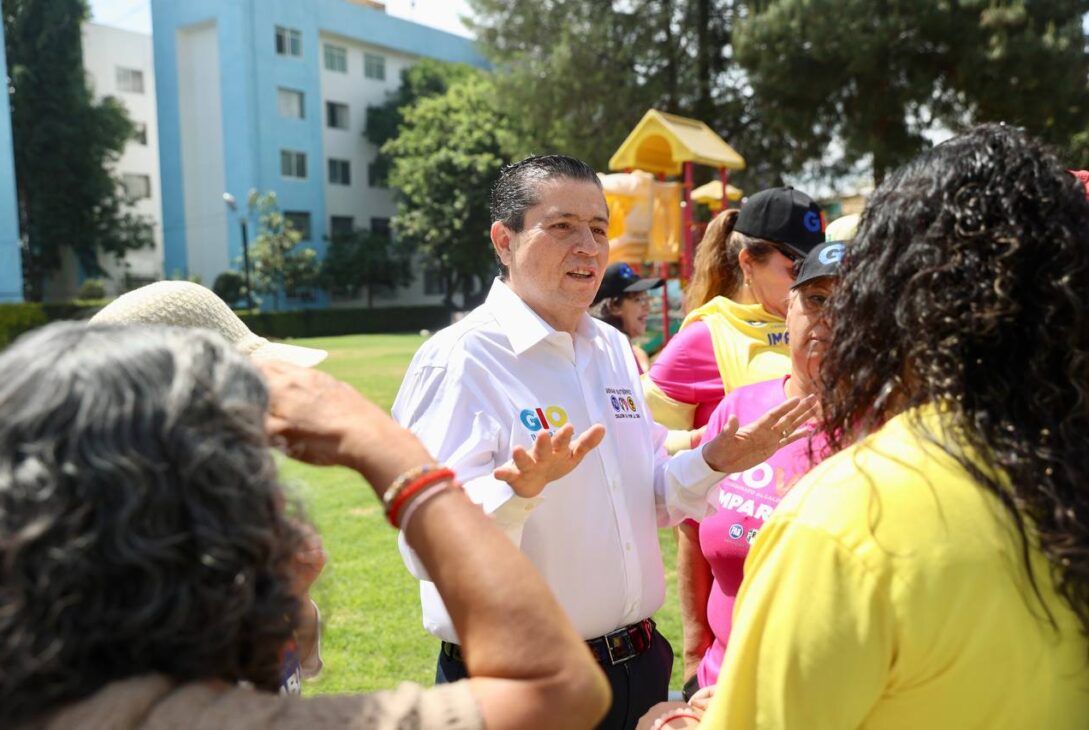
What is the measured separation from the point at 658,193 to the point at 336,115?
1415 inches

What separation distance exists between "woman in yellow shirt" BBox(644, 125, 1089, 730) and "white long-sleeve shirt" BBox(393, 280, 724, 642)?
115cm

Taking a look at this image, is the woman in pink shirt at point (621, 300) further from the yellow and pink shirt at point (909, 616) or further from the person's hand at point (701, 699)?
the yellow and pink shirt at point (909, 616)

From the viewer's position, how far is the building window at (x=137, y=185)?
1745 inches

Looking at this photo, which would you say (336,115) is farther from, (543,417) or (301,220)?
(543,417)

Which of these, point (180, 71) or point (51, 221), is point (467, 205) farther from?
point (51, 221)

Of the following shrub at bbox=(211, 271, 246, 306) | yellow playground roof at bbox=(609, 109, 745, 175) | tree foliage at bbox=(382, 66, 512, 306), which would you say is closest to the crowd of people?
yellow playground roof at bbox=(609, 109, 745, 175)

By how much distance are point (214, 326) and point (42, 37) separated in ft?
142

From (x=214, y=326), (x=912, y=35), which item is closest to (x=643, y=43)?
(x=912, y=35)

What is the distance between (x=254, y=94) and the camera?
39750 mm

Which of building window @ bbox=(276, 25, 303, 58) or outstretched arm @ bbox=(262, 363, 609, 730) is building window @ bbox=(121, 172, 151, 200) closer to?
building window @ bbox=(276, 25, 303, 58)

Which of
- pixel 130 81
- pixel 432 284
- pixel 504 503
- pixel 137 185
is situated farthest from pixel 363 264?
pixel 504 503

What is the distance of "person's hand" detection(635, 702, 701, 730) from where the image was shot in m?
1.81

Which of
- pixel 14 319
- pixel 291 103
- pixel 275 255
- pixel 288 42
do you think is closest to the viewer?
pixel 14 319

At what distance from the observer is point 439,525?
1.14 metres
